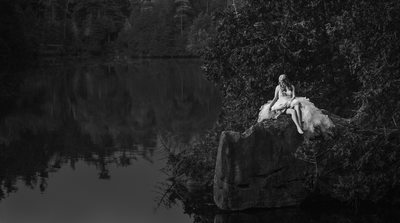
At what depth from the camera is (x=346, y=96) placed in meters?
15.2

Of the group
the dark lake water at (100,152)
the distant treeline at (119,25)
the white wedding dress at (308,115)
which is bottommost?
the dark lake water at (100,152)

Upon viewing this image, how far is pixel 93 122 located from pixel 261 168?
15.6 m

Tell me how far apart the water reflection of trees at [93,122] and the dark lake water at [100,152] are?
39 mm

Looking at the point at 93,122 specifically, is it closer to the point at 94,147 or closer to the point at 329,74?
the point at 94,147

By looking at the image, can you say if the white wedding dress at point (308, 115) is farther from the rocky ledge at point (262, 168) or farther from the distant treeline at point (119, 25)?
the distant treeline at point (119, 25)

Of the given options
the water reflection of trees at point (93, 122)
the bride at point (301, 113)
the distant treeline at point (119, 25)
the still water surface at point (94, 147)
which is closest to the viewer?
the bride at point (301, 113)

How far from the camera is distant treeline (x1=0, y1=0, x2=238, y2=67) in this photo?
82250 mm

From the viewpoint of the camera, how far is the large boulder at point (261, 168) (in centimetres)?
1138

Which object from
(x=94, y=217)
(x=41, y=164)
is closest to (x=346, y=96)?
(x=94, y=217)

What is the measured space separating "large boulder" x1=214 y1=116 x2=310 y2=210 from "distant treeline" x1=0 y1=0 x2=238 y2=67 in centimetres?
6741

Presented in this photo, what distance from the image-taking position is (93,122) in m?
25.9

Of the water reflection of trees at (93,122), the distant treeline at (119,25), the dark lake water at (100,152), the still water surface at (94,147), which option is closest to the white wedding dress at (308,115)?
the dark lake water at (100,152)

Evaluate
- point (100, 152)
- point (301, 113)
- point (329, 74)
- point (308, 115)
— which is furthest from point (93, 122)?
point (308, 115)

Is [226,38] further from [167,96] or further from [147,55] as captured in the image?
[147,55]
